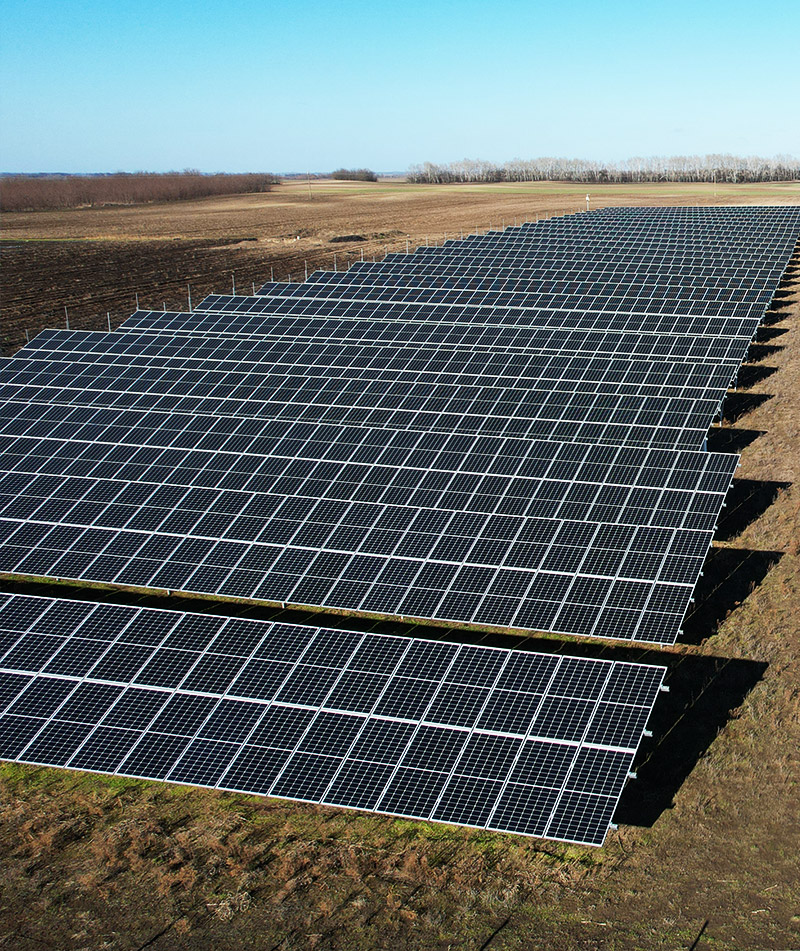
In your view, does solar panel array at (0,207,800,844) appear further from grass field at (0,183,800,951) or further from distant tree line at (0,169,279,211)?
distant tree line at (0,169,279,211)

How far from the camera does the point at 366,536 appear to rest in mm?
19500

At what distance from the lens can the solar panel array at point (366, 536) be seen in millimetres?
13552

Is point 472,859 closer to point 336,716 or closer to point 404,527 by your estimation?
point 336,716

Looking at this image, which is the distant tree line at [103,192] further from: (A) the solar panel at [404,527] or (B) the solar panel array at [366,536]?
(A) the solar panel at [404,527]

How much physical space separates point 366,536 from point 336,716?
595 centimetres

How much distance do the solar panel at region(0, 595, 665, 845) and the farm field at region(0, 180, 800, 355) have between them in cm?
3128

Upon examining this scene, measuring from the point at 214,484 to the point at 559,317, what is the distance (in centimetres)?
2054

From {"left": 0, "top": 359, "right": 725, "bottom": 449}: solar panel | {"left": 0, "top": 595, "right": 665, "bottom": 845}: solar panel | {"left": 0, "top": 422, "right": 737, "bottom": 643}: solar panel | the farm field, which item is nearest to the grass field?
{"left": 0, "top": 595, "right": 665, "bottom": 845}: solar panel

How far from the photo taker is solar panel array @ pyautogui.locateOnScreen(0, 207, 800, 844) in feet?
44.5

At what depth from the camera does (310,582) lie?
18.4 meters

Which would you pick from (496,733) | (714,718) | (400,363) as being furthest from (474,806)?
(400,363)

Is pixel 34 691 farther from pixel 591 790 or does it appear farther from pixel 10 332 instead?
pixel 10 332

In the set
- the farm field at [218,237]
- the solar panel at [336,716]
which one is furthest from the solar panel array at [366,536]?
the farm field at [218,237]

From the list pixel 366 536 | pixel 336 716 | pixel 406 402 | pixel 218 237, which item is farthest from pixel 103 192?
pixel 336 716
